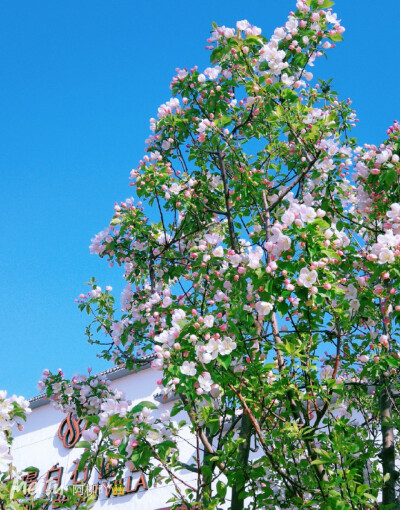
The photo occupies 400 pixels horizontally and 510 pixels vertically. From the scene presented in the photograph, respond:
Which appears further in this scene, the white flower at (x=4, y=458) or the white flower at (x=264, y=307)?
the white flower at (x=264, y=307)

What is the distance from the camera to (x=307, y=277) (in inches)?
119

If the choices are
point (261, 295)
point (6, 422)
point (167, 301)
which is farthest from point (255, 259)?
point (6, 422)

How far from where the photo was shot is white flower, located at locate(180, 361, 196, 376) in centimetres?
318

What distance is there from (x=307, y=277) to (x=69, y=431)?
11.3 m

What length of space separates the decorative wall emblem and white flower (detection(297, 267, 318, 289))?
10.7 m

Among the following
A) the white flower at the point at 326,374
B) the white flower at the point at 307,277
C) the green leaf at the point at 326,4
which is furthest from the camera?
the green leaf at the point at 326,4

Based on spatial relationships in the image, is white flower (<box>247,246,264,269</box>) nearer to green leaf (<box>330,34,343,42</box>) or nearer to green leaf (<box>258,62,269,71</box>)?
green leaf (<box>258,62,269,71</box>)

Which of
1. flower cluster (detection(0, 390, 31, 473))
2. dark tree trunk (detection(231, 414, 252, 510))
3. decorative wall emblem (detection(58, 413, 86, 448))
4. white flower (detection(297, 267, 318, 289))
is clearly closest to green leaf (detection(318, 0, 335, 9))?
white flower (detection(297, 267, 318, 289))

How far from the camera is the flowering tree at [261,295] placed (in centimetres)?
317

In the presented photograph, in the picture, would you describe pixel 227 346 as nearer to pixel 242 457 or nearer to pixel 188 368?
pixel 188 368

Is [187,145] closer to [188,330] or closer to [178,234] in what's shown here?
[178,234]

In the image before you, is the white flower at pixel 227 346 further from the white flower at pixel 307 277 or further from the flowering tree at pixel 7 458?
the flowering tree at pixel 7 458

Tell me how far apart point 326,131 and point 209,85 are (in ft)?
4.09

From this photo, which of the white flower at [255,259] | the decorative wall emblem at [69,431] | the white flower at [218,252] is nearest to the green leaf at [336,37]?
the white flower at [218,252]
